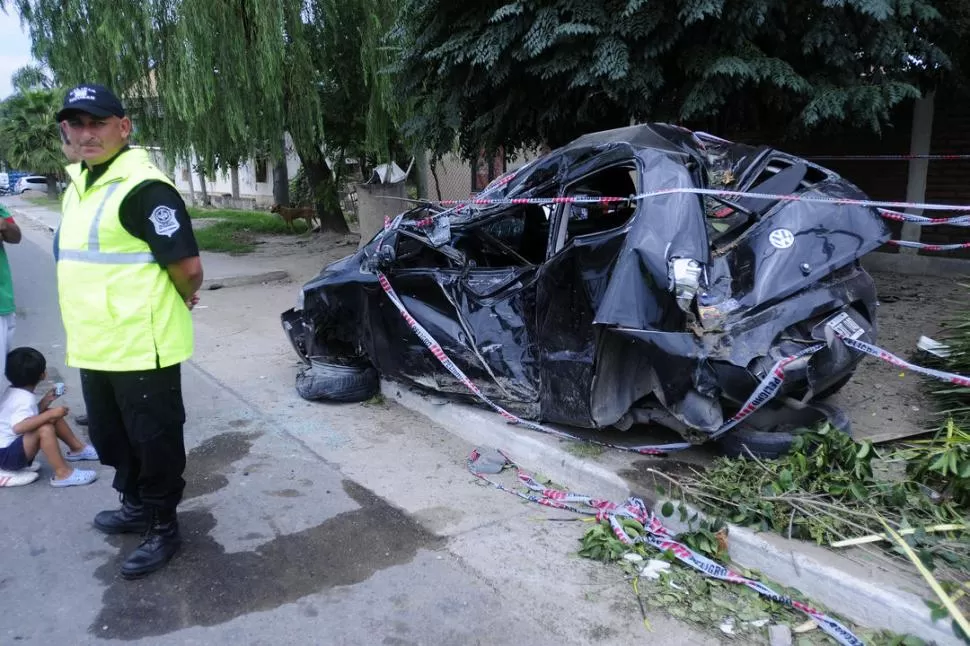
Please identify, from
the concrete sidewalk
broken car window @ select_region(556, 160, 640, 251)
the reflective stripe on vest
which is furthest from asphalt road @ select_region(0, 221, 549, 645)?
the concrete sidewalk

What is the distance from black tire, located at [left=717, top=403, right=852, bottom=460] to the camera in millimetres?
3648

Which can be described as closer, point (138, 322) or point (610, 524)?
point (138, 322)

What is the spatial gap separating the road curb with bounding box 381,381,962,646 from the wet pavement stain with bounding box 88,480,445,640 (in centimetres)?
89

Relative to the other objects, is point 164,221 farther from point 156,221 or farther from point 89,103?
point 89,103

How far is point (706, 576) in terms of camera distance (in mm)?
3145

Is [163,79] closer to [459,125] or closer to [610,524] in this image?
[459,125]

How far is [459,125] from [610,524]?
5211 mm

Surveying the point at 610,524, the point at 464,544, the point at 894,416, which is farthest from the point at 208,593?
the point at 894,416

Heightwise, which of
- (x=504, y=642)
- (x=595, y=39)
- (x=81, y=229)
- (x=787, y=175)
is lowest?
(x=504, y=642)

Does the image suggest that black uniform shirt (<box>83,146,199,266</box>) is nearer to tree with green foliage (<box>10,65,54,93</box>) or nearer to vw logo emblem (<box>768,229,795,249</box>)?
vw logo emblem (<box>768,229,795,249</box>)

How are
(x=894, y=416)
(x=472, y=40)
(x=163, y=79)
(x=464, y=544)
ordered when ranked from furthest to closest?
(x=163, y=79) < (x=472, y=40) < (x=894, y=416) < (x=464, y=544)

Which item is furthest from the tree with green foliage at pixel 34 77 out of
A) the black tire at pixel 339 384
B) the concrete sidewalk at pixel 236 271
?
the black tire at pixel 339 384

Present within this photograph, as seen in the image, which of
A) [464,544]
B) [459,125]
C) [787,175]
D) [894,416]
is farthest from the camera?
[459,125]

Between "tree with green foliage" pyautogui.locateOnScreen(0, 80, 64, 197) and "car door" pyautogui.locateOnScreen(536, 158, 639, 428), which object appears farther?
"tree with green foliage" pyautogui.locateOnScreen(0, 80, 64, 197)
